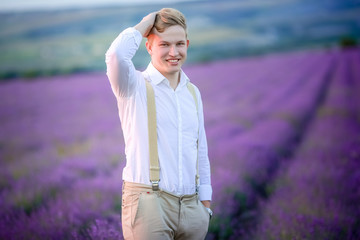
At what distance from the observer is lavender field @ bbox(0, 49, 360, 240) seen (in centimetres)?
299

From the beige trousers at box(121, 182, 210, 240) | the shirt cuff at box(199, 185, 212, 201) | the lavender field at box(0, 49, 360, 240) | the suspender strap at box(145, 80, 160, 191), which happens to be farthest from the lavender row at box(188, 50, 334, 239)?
the suspender strap at box(145, 80, 160, 191)

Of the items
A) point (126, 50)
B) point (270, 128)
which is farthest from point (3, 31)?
point (126, 50)

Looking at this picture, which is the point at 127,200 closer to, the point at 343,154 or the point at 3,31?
the point at 343,154

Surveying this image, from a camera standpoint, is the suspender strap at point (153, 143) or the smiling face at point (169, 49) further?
the smiling face at point (169, 49)

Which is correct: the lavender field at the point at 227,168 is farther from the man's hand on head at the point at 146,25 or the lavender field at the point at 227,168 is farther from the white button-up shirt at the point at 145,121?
the man's hand on head at the point at 146,25

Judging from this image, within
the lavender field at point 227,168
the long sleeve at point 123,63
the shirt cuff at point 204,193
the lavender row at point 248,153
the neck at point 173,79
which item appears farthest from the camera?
the lavender row at point 248,153

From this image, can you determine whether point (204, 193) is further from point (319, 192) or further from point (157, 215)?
point (319, 192)

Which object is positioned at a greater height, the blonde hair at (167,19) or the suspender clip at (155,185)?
the blonde hair at (167,19)

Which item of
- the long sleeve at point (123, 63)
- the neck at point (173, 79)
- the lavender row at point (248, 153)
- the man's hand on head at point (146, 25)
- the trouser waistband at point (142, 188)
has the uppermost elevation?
the man's hand on head at point (146, 25)

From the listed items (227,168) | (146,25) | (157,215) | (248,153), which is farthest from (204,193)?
(248,153)

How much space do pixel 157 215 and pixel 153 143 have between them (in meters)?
0.34

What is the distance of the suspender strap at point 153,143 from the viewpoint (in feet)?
5.45

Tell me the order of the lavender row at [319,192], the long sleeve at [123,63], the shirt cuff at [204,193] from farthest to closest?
the lavender row at [319,192], the shirt cuff at [204,193], the long sleeve at [123,63]

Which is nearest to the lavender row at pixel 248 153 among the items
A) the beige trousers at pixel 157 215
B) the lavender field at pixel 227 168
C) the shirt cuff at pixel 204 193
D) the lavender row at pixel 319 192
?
the lavender field at pixel 227 168
